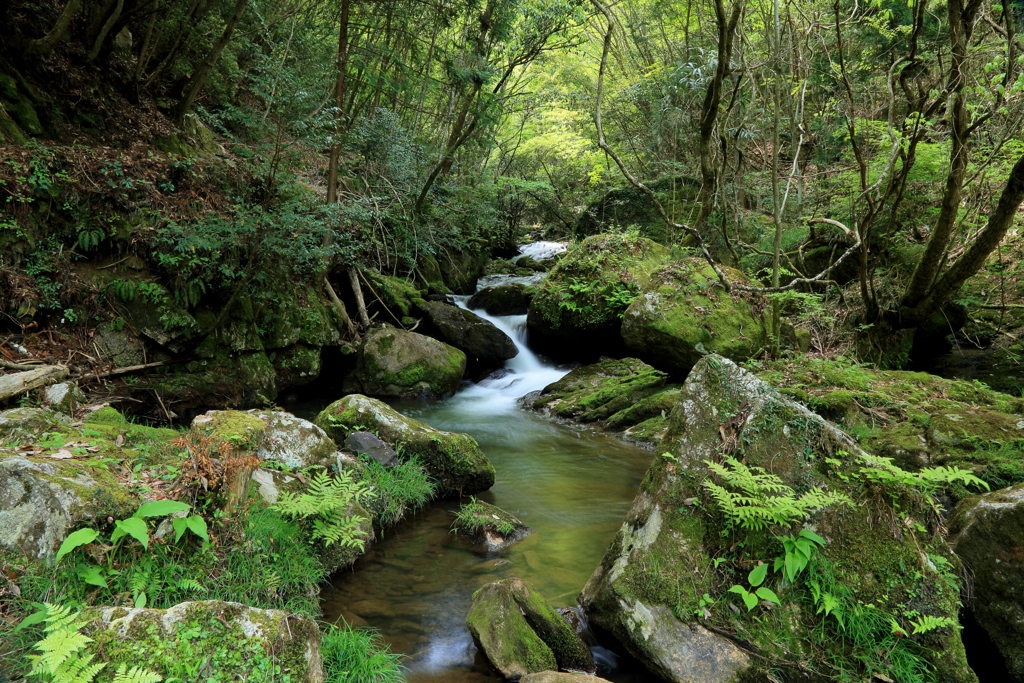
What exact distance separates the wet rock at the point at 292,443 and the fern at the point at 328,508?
43cm

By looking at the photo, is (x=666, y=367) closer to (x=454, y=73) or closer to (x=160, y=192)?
(x=454, y=73)

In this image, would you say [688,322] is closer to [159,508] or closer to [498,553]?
[498,553]

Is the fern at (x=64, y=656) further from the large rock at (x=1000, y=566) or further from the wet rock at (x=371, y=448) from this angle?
the large rock at (x=1000, y=566)

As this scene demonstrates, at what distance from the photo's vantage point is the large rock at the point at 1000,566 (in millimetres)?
3197

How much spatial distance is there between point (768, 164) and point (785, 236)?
9.48 feet

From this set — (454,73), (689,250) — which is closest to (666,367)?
(689,250)

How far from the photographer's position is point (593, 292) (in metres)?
10.6

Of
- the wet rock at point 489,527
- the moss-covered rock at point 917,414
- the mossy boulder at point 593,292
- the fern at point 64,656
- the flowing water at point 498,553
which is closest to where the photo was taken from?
the fern at point 64,656

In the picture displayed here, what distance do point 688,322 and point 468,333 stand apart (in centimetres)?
508

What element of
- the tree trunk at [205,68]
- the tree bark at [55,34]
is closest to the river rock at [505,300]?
the tree trunk at [205,68]

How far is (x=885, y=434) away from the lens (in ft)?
18.9

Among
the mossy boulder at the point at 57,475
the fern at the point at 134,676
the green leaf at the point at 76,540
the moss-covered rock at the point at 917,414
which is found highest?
the moss-covered rock at the point at 917,414

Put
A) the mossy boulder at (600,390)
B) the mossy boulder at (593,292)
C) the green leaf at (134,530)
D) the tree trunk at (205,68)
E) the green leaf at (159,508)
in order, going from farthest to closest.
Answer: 1. the mossy boulder at (593,292)
2. the mossy boulder at (600,390)
3. the tree trunk at (205,68)
4. the green leaf at (159,508)
5. the green leaf at (134,530)

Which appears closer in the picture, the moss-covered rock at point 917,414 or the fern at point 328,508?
the fern at point 328,508
